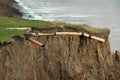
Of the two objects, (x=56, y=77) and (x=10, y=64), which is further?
(x=56, y=77)

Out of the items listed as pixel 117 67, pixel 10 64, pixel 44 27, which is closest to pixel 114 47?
pixel 117 67

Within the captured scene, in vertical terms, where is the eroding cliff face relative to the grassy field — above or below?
below

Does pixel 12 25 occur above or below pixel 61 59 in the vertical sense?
above

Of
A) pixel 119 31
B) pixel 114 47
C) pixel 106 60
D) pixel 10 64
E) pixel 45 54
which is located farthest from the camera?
pixel 119 31

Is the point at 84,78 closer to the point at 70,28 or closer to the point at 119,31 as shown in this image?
the point at 70,28

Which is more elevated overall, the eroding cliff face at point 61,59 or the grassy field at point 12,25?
the grassy field at point 12,25

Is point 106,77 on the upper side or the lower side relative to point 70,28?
lower

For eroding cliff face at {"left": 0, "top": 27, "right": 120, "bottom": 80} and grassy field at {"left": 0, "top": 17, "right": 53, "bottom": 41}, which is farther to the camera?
grassy field at {"left": 0, "top": 17, "right": 53, "bottom": 41}

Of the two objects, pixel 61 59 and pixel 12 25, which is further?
pixel 12 25
